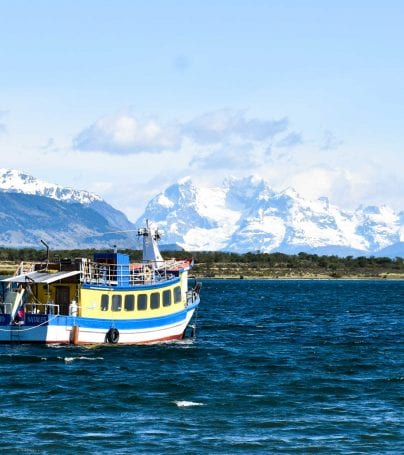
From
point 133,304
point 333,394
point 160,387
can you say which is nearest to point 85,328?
point 133,304

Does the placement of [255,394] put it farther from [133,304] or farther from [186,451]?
[133,304]

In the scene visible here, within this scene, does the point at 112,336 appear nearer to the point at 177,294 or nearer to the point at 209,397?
the point at 177,294

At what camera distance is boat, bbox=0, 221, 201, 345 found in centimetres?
7062

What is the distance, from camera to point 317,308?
13800cm

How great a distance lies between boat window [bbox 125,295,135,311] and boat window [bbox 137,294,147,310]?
497 millimetres

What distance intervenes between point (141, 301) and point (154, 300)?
1.47 metres

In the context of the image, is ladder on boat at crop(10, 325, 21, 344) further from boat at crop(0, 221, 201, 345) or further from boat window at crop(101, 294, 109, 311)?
boat window at crop(101, 294, 109, 311)

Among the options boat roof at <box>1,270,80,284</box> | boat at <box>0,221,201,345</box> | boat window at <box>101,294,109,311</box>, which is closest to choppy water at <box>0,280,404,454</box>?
boat at <box>0,221,201,345</box>

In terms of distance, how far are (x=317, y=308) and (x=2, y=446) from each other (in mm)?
100136

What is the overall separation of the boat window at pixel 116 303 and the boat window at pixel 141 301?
162 cm

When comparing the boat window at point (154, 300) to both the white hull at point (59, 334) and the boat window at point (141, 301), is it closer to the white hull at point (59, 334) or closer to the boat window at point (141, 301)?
the boat window at point (141, 301)

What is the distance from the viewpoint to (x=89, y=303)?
72.2m

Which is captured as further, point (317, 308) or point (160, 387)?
point (317, 308)

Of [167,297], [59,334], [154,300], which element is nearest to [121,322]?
[154,300]
